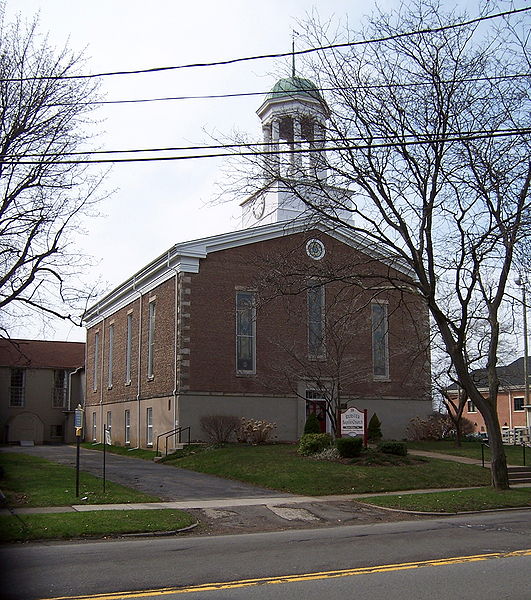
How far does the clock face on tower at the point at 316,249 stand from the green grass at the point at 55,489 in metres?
15.7

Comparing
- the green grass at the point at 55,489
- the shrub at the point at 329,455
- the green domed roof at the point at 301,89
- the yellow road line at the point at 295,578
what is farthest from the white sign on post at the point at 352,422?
the yellow road line at the point at 295,578

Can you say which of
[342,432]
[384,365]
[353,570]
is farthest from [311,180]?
[384,365]

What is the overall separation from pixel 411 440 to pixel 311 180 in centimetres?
1915

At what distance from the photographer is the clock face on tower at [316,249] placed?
35594mm

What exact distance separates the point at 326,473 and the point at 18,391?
41.2 meters

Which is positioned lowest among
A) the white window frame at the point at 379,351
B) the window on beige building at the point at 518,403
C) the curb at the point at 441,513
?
the curb at the point at 441,513

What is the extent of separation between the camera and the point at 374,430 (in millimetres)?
34500

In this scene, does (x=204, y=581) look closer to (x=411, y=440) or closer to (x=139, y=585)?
(x=139, y=585)

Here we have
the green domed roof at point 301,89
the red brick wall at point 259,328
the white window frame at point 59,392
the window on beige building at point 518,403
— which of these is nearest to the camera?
the green domed roof at point 301,89

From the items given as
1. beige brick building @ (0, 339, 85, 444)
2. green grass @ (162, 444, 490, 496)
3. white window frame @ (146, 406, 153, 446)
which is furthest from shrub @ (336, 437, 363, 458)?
beige brick building @ (0, 339, 85, 444)

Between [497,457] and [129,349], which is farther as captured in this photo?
[129,349]

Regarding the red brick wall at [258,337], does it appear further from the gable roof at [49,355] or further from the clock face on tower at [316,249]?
the gable roof at [49,355]

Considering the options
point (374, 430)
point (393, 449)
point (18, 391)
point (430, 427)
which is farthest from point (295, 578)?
point (18, 391)

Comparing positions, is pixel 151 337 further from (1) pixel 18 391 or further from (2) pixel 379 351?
(1) pixel 18 391
